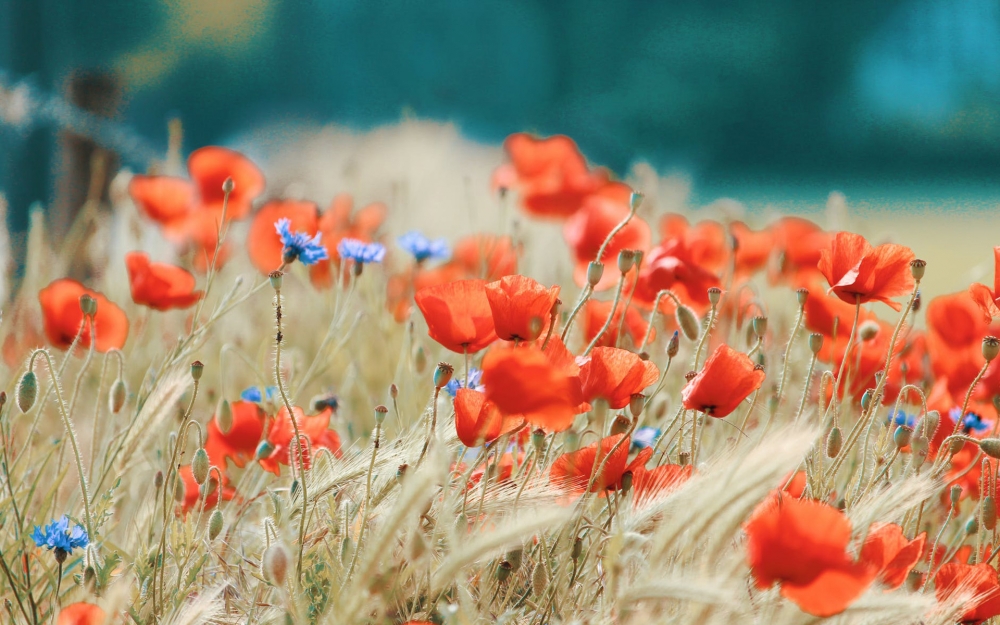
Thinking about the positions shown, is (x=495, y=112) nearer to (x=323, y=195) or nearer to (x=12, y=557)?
(x=323, y=195)

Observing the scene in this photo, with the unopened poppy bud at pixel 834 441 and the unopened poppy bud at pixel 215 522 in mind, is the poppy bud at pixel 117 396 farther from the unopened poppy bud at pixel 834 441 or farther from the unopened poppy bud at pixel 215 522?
the unopened poppy bud at pixel 834 441

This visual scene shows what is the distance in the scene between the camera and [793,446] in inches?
Result: 26.0

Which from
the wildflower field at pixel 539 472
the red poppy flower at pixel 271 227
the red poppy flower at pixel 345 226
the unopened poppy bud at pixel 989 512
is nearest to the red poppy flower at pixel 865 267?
the wildflower field at pixel 539 472

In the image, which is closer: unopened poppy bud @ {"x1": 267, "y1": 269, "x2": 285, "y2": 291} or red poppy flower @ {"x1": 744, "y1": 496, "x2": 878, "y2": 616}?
red poppy flower @ {"x1": 744, "y1": 496, "x2": 878, "y2": 616}

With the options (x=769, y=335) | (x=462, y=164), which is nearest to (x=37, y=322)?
(x=769, y=335)

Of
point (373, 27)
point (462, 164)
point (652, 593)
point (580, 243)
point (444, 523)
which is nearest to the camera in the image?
point (652, 593)

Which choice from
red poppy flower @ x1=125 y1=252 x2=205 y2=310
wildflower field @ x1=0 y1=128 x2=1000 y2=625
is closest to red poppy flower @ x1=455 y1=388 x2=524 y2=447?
wildflower field @ x1=0 y1=128 x2=1000 y2=625

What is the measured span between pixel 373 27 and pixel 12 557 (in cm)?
931

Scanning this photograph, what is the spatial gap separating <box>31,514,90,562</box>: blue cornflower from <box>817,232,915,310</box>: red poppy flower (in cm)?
87

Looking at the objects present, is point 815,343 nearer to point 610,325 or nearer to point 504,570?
point 610,325

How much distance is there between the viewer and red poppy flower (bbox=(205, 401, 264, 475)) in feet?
4.10

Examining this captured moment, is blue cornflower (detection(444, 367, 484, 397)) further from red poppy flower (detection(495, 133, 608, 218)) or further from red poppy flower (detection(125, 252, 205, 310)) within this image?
red poppy flower (detection(495, 133, 608, 218))

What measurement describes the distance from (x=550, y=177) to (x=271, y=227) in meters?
0.67

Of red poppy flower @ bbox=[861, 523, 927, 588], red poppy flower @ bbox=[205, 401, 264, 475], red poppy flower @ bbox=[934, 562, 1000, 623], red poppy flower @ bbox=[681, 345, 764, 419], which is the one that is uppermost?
red poppy flower @ bbox=[205, 401, 264, 475]
